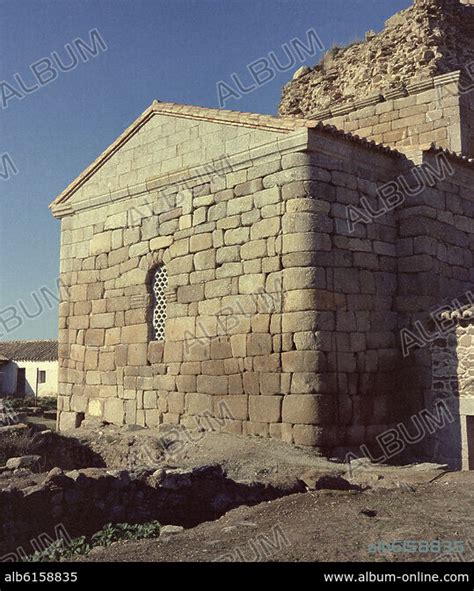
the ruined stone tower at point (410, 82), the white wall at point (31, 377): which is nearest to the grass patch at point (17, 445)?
the ruined stone tower at point (410, 82)

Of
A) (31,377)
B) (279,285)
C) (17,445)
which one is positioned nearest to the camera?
(17,445)

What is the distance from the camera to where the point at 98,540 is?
522cm

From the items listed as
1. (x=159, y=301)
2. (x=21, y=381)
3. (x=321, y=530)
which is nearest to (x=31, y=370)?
(x=21, y=381)

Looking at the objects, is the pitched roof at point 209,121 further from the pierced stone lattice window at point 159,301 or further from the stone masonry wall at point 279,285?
the pierced stone lattice window at point 159,301

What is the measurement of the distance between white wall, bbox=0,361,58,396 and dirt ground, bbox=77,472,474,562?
27.8m

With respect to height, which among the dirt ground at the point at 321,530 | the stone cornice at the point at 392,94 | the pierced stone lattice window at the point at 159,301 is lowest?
the dirt ground at the point at 321,530

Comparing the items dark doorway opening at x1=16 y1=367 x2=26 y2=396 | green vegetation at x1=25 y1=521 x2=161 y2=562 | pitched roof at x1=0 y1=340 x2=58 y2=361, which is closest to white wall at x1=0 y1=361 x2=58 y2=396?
dark doorway opening at x1=16 y1=367 x2=26 y2=396

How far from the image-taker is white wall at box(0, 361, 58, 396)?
3256 centimetres

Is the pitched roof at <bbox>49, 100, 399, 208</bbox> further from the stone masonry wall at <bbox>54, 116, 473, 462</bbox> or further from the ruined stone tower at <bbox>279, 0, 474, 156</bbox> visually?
the ruined stone tower at <bbox>279, 0, 474, 156</bbox>

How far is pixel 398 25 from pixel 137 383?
28.7ft

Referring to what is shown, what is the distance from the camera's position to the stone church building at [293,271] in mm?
8508

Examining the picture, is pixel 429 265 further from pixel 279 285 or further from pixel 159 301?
pixel 159 301

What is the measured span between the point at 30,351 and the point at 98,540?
3140cm

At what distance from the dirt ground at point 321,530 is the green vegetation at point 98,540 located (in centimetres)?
22
